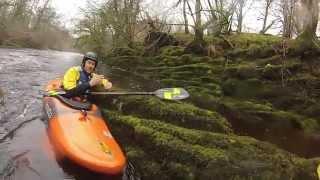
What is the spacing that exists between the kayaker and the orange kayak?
42 cm

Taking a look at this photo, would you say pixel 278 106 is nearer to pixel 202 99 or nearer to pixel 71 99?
pixel 202 99

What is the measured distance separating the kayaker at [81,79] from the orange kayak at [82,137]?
420 millimetres

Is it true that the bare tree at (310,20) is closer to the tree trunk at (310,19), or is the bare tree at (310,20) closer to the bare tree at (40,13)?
the tree trunk at (310,19)

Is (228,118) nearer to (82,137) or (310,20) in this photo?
(82,137)

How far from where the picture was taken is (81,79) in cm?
841

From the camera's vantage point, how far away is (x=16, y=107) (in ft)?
30.7

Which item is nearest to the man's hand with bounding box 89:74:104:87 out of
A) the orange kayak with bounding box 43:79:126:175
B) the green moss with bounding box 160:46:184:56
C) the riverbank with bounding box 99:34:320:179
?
the orange kayak with bounding box 43:79:126:175

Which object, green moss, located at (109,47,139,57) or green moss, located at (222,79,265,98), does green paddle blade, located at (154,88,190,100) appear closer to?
green moss, located at (222,79,265,98)

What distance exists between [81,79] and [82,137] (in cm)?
250

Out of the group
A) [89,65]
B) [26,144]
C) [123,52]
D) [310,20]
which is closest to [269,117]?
[310,20]

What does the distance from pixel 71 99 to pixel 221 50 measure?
985cm

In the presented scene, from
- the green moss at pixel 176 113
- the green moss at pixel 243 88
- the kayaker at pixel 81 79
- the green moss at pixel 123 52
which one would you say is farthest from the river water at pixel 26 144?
the green moss at pixel 123 52

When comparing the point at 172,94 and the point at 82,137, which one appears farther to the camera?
the point at 172,94

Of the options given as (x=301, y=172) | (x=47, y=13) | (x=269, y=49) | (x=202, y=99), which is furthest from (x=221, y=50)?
(x=47, y=13)
